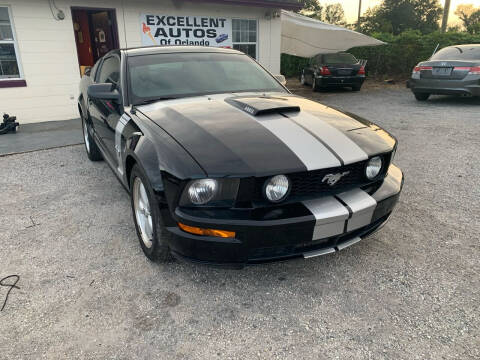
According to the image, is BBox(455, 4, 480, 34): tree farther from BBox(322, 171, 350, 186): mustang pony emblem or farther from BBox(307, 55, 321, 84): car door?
BBox(322, 171, 350, 186): mustang pony emblem

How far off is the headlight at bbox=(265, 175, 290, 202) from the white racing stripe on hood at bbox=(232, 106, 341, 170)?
16 cm

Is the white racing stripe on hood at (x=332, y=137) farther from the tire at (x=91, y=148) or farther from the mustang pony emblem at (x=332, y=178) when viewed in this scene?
the tire at (x=91, y=148)

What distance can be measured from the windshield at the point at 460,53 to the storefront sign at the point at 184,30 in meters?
5.53

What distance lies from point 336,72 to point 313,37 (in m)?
1.39

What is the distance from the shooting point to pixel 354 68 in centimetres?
1270

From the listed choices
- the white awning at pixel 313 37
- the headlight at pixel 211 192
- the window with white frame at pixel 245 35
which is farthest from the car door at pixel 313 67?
the headlight at pixel 211 192

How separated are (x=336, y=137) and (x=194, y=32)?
819 cm

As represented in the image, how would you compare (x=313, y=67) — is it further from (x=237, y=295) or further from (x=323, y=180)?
(x=237, y=295)

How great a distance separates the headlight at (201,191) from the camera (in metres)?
2.07

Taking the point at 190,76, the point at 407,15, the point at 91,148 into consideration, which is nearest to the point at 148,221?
the point at 190,76

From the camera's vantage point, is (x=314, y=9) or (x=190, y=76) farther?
(x=314, y=9)

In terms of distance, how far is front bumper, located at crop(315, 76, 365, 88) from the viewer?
1255 cm

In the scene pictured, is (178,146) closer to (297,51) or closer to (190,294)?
(190,294)

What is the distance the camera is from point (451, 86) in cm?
888
